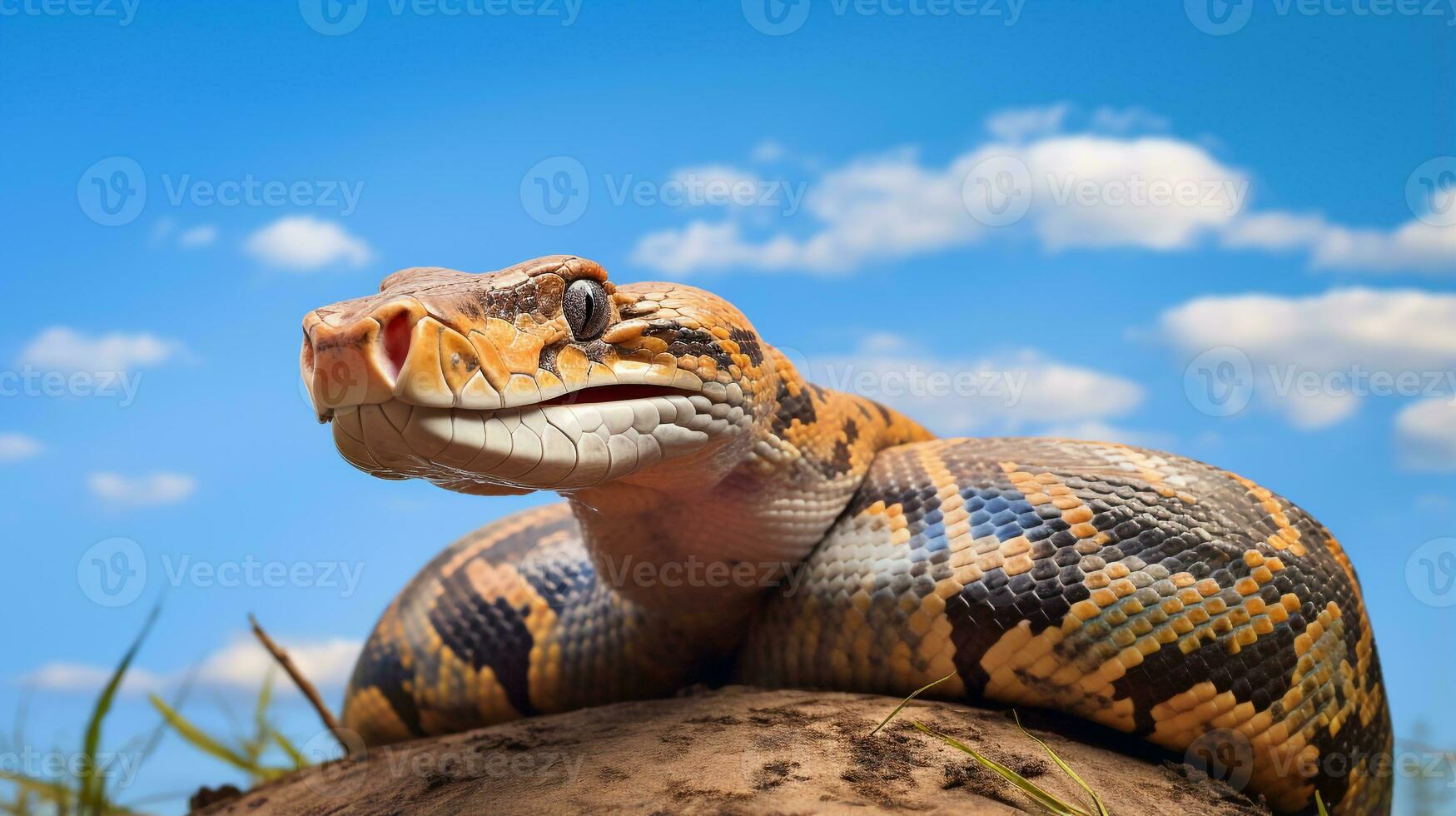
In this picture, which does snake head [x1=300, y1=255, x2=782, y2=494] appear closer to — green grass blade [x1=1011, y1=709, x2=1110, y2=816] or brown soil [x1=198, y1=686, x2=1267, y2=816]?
brown soil [x1=198, y1=686, x2=1267, y2=816]

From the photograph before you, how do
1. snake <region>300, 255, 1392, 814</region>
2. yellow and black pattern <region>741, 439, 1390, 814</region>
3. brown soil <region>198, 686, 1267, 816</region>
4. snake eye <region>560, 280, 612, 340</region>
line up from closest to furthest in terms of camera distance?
snake <region>300, 255, 1392, 814</region>
brown soil <region>198, 686, 1267, 816</region>
snake eye <region>560, 280, 612, 340</region>
yellow and black pattern <region>741, 439, 1390, 814</region>

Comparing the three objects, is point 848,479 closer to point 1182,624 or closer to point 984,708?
point 984,708

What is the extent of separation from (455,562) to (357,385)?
11.2ft

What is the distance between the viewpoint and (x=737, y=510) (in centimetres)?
425

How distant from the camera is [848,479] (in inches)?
179

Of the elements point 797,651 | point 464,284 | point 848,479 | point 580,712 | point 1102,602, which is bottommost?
point 580,712

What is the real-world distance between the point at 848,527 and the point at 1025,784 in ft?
4.57

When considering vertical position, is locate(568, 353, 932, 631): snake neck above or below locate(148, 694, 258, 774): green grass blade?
above

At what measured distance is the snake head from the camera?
2.92 meters

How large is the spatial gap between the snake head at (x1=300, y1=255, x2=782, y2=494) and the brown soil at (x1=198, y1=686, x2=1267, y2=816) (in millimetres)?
999

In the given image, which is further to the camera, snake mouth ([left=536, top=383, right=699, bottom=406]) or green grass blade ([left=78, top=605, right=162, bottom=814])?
green grass blade ([left=78, top=605, right=162, bottom=814])

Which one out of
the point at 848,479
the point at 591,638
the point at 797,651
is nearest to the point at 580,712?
the point at 591,638

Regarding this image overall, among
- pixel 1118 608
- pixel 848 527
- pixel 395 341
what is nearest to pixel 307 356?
pixel 395 341

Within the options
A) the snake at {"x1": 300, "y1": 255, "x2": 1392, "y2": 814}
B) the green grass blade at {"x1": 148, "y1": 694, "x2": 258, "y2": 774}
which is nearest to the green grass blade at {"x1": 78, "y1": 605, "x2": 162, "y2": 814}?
the green grass blade at {"x1": 148, "y1": 694, "x2": 258, "y2": 774}
